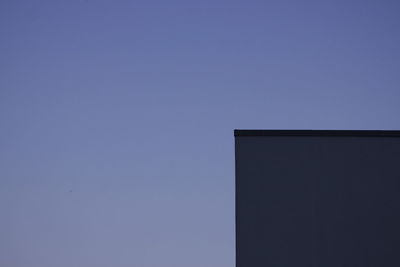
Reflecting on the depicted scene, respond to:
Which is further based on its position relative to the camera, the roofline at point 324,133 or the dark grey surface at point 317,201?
the roofline at point 324,133

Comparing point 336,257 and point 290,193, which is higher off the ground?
point 290,193

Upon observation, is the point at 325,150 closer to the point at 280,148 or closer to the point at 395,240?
the point at 280,148

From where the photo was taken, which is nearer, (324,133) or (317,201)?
(317,201)

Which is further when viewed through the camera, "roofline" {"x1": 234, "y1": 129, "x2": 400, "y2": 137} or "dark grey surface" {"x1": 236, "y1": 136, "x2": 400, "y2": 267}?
"roofline" {"x1": 234, "y1": 129, "x2": 400, "y2": 137}

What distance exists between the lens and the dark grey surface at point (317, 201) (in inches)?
512

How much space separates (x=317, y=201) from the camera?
13.5 metres

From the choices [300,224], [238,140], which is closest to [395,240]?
[300,224]

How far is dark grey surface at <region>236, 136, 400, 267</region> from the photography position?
13.0 metres

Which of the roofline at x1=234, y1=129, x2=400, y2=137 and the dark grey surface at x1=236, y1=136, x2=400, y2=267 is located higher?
the roofline at x1=234, y1=129, x2=400, y2=137

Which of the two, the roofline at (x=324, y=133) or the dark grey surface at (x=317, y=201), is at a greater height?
the roofline at (x=324, y=133)

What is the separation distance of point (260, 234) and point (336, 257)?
6.91 feet

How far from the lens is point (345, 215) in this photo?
1334 centimetres

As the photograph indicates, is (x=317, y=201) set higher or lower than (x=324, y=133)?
lower

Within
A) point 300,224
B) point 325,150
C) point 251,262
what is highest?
point 325,150
